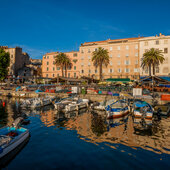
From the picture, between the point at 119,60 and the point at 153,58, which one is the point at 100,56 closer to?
the point at 119,60

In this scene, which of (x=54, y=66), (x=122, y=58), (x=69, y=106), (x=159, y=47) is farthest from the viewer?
(x=54, y=66)

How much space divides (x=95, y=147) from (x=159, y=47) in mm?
52401

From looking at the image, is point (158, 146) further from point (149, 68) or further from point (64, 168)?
point (149, 68)

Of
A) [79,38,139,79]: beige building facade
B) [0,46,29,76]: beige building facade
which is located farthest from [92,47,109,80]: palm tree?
[0,46,29,76]: beige building facade

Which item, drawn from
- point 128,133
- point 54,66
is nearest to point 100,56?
point 54,66

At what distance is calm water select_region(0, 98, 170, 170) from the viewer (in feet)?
31.0

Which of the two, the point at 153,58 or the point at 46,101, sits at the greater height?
the point at 153,58

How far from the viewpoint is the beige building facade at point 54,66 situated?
66.1 m

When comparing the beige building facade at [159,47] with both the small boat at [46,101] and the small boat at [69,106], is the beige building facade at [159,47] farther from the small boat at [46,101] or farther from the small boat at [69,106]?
the small boat at [46,101]

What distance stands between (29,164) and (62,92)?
97.8 ft

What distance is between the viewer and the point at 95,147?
11633 millimetres

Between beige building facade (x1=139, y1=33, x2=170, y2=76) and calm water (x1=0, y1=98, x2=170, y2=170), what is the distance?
130ft

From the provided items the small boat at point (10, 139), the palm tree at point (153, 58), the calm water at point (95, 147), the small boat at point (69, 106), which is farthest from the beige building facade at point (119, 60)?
the small boat at point (10, 139)

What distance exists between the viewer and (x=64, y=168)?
29.3 ft
